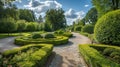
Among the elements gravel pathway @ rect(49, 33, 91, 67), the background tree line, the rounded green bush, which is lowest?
gravel pathway @ rect(49, 33, 91, 67)

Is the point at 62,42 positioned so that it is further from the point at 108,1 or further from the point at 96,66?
the point at 96,66

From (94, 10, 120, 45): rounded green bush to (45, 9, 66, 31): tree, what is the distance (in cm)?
5919

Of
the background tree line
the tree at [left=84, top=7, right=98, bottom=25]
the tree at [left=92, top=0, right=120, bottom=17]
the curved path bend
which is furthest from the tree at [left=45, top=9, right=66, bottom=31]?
the curved path bend

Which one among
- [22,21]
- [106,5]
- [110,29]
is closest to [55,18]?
[22,21]

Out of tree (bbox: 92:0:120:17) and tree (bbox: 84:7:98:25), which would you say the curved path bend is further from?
tree (bbox: 84:7:98:25)

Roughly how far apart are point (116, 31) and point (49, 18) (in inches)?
2423

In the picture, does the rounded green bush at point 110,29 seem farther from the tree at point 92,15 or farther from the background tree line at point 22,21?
the tree at point 92,15

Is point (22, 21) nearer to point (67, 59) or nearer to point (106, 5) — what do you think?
point (106, 5)

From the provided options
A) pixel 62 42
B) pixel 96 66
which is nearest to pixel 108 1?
pixel 62 42

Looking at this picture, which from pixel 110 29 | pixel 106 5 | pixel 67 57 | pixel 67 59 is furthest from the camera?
pixel 106 5

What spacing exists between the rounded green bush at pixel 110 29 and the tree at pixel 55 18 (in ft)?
194

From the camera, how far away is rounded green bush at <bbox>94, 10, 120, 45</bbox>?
14187 mm

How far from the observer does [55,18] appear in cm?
7506

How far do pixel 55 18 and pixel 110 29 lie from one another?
201ft
